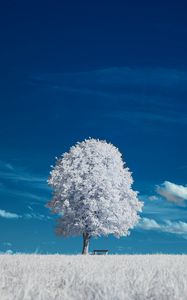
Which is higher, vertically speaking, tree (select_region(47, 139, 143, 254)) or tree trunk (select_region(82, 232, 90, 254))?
tree (select_region(47, 139, 143, 254))

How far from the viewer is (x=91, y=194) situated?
46.6 meters

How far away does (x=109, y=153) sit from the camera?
50.0m

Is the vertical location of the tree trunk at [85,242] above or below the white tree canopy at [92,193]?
below

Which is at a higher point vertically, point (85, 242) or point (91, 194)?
point (91, 194)

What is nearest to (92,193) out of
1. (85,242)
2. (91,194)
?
(91,194)

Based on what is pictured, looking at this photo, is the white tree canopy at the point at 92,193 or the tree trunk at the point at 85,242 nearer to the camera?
the white tree canopy at the point at 92,193

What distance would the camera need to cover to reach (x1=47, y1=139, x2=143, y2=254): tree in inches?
1828

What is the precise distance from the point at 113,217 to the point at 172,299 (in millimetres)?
41572

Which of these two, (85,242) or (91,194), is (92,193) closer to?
(91,194)

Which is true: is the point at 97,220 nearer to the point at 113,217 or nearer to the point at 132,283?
Answer: the point at 113,217

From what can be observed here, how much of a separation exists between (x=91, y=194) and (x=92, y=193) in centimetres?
28

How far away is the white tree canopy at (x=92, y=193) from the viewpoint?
46438mm

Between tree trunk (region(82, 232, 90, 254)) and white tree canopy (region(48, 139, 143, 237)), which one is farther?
tree trunk (region(82, 232, 90, 254))

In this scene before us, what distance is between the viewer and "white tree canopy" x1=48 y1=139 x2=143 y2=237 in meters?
46.4
